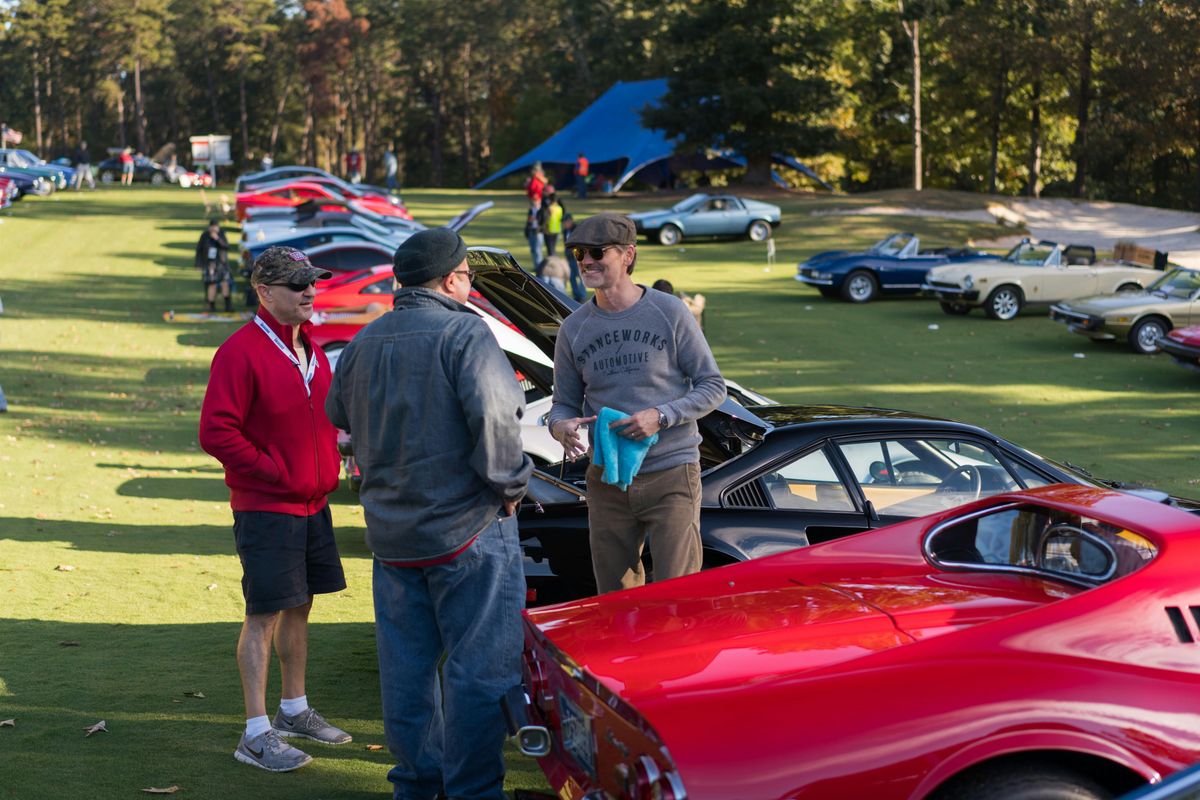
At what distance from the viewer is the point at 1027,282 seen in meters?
23.8

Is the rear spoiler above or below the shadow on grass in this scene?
above

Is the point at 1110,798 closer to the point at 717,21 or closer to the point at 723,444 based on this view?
the point at 723,444

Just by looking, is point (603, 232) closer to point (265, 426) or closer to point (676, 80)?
point (265, 426)

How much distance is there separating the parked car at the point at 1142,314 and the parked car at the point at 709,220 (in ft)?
59.1

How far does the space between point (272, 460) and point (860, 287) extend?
22.7 metres

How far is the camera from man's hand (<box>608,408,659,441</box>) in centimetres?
512

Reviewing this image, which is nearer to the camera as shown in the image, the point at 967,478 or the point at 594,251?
the point at 594,251

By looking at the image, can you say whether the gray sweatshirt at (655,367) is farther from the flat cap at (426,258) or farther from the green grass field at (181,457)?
the green grass field at (181,457)

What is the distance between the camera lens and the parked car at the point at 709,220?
1486 inches

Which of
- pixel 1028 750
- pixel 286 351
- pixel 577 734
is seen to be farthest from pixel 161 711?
pixel 1028 750

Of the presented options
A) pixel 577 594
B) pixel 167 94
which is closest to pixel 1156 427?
pixel 577 594

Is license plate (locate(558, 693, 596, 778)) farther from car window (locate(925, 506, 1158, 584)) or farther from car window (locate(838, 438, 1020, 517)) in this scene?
car window (locate(838, 438, 1020, 517))

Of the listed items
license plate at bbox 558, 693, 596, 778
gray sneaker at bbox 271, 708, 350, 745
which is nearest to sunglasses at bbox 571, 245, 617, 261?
license plate at bbox 558, 693, 596, 778

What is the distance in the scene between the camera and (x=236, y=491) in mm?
5203
